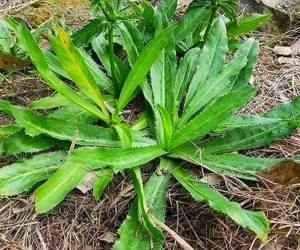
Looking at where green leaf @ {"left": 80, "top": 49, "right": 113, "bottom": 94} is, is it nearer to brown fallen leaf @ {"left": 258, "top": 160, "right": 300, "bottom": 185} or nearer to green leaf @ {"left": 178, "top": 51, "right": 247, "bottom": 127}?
green leaf @ {"left": 178, "top": 51, "right": 247, "bottom": 127}

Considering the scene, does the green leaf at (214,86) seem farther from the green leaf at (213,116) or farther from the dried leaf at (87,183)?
the dried leaf at (87,183)

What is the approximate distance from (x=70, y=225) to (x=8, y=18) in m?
1.24

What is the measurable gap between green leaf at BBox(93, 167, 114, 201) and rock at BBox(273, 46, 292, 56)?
Result: 1.23 m

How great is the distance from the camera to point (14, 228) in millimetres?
1938

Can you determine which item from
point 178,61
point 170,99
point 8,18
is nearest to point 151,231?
point 170,99

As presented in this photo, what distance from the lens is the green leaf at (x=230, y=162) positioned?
77.9 inches

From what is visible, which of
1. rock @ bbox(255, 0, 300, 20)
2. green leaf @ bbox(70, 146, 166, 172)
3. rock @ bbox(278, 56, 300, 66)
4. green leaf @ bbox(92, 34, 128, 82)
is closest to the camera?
green leaf @ bbox(70, 146, 166, 172)

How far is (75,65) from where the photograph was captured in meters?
2.13

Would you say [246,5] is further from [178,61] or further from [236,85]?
[236,85]

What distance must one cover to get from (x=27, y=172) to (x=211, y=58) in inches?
36.1

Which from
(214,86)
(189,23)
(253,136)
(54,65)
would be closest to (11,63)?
(54,65)

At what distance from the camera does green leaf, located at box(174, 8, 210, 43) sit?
97.3 inches

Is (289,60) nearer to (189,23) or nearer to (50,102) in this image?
(189,23)

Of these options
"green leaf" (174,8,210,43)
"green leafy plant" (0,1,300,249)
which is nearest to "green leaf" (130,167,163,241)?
"green leafy plant" (0,1,300,249)
